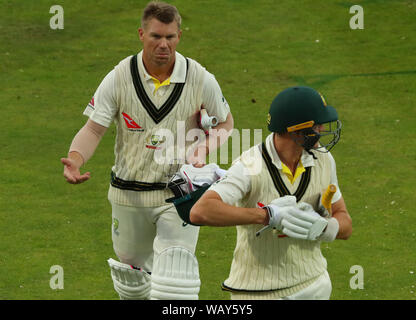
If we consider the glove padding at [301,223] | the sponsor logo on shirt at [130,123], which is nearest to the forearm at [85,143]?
the sponsor logo on shirt at [130,123]

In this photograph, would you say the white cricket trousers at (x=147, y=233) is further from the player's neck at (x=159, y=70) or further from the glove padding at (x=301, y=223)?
the glove padding at (x=301, y=223)

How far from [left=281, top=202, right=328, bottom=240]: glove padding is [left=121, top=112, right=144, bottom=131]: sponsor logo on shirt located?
2.29 meters

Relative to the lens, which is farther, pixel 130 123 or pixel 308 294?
pixel 130 123

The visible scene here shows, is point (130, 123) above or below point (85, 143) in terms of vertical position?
above

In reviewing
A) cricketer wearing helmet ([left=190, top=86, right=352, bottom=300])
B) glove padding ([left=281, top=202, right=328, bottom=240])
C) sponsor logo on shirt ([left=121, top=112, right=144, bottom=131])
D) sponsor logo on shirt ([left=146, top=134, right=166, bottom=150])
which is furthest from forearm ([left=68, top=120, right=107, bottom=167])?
glove padding ([left=281, top=202, right=328, bottom=240])

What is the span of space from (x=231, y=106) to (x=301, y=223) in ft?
29.1

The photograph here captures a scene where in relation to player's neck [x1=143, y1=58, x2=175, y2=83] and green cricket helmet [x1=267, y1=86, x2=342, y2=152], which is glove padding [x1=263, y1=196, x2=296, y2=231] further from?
player's neck [x1=143, y1=58, x2=175, y2=83]

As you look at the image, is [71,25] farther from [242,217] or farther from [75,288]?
[242,217]

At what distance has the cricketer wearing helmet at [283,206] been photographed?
628 centimetres

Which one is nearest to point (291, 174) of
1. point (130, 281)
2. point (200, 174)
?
point (200, 174)

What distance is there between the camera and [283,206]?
20.7 feet

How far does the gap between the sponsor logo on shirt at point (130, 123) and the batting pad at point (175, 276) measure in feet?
3.43

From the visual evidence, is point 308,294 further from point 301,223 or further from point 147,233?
point 147,233

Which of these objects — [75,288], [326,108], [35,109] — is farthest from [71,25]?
[326,108]
